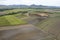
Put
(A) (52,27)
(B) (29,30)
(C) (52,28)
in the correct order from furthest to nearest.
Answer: (A) (52,27), (C) (52,28), (B) (29,30)

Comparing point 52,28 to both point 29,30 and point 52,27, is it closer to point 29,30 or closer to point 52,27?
point 52,27

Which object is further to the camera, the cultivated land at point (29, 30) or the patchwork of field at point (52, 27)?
the patchwork of field at point (52, 27)

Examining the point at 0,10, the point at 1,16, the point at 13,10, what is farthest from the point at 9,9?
the point at 1,16

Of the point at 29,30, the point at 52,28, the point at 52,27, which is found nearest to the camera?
the point at 29,30

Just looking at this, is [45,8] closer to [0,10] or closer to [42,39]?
[0,10]

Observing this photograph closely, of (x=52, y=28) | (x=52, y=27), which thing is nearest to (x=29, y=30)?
(x=52, y=28)

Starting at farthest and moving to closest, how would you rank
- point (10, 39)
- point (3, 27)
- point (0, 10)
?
point (0, 10)
point (3, 27)
point (10, 39)

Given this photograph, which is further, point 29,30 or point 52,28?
point 52,28

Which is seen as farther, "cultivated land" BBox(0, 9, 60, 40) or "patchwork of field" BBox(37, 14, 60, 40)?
"patchwork of field" BBox(37, 14, 60, 40)

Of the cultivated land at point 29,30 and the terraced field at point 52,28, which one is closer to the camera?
the cultivated land at point 29,30

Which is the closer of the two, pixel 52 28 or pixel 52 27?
pixel 52 28

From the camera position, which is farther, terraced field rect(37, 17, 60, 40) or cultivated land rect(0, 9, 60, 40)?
terraced field rect(37, 17, 60, 40)
